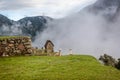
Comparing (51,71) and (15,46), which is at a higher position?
(15,46)

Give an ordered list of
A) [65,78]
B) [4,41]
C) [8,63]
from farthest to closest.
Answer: [4,41], [8,63], [65,78]

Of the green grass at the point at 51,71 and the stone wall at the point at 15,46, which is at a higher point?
the stone wall at the point at 15,46

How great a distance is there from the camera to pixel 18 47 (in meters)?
33.0

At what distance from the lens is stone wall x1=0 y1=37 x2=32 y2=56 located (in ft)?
106

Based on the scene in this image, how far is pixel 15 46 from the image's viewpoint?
3284 cm

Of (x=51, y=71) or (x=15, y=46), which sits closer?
(x=51, y=71)

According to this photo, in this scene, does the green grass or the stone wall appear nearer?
the green grass

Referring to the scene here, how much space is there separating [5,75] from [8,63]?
17.0ft

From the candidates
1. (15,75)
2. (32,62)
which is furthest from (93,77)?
(32,62)

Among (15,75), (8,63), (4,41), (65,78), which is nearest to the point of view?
(65,78)

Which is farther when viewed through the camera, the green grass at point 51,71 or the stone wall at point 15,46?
the stone wall at point 15,46

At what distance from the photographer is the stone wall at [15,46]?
106ft

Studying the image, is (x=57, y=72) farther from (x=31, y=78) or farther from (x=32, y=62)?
(x=32, y=62)

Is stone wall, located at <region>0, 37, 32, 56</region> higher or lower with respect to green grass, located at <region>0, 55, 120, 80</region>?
higher
